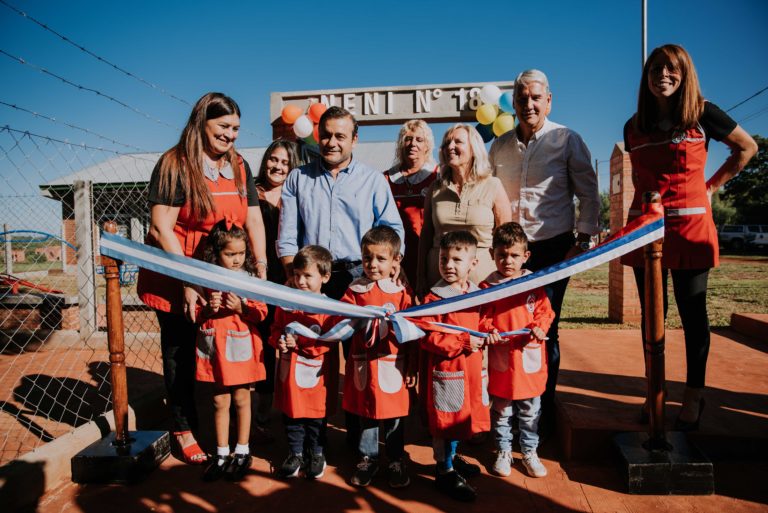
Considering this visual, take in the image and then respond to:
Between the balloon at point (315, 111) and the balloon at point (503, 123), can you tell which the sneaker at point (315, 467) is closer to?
the balloon at point (503, 123)

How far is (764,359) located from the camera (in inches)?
169

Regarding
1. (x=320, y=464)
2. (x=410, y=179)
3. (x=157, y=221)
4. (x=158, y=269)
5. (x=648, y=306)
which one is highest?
(x=410, y=179)

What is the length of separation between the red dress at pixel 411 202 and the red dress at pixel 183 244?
1.35 metres

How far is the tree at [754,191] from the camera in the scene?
126 ft

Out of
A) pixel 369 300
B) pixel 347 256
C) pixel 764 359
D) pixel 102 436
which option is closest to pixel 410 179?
pixel 347 256

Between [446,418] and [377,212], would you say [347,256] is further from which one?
[446,418]

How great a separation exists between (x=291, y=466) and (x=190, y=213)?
4.99 feet

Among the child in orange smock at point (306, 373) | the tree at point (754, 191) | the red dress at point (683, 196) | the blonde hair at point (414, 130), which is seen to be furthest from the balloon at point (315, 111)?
the tree at point (754, 191)

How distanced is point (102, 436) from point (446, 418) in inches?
84.9

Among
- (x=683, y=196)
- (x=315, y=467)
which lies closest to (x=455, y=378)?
(x=315, y=467)

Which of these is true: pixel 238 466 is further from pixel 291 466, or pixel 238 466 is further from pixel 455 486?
pixel 455 486

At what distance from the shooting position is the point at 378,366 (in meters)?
2.46

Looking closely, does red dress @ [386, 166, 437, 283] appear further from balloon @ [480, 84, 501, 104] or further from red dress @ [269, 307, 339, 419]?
balloon @ [480, 84, 501, 104]

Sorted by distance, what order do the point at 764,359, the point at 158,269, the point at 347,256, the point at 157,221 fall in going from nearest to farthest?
the point at 158,269 < the point at 157,221 < the point at 347,256 < the point at 764,359
